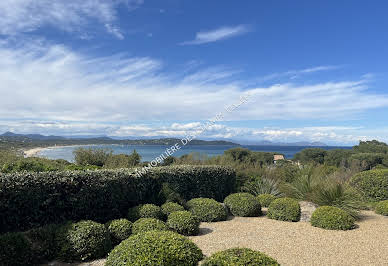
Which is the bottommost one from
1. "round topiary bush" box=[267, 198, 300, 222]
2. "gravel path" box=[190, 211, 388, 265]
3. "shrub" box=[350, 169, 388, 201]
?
"gravel path" box=[190, 211, 388, 265]

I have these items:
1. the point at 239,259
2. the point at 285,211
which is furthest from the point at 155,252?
the point at 285,211

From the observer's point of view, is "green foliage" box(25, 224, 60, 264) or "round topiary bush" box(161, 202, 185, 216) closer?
"green foliage" box(25, 224, 60, 264)

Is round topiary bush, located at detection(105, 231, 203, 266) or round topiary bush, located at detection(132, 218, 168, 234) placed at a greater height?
round topiary bush, located at detection(105, 231, 203, 266)

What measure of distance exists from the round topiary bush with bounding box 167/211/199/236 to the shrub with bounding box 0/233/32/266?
8.41 feet

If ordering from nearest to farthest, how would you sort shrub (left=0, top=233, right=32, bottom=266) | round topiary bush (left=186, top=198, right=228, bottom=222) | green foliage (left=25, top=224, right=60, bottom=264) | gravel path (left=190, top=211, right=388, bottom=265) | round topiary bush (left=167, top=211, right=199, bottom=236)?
shrub (left=0, top=233, right=32, bottom=266) < green foliage (left=25, top=224, right=60, bottom=264) < gravel path (left=190, top=211, right=388, bottom=265) < round topiary bush (left=167, top=211, right=199, bottom=236) < round topiary bush (left=186, top=198, right=228, bottom=222)

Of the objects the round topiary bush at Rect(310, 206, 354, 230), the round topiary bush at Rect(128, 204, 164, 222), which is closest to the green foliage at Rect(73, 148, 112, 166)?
the round topiary bush at Rect(128, 204, 164, 222)

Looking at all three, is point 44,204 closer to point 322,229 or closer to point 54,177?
point 54,177

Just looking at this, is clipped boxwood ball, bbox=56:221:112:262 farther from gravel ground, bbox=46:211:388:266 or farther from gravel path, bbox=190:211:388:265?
gravel path, bbox=190:211:388:265

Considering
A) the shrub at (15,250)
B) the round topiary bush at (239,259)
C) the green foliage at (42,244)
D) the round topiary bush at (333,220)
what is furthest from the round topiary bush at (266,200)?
the shrub at (15,250)

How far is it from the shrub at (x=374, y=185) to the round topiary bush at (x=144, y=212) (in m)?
6.89

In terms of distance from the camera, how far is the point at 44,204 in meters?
5.24

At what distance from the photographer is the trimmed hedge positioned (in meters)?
4.91

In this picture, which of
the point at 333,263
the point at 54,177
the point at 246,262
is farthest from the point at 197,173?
the point at 246,262

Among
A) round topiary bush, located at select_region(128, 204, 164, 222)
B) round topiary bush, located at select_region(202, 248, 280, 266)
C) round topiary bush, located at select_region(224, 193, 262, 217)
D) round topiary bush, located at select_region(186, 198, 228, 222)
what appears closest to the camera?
round topiary bush, located at select_region(202, 248, 280, 266)
